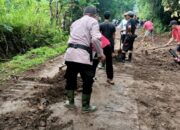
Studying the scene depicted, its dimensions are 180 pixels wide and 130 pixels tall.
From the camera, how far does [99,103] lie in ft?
25.8

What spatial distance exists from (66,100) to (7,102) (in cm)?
128

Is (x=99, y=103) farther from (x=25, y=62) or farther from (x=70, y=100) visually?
(x=25, y=62)

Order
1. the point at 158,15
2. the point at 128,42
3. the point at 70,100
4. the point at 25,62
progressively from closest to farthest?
the point at 70,100 < the point at 25,62 < the point at 128,42 < the point at 158,15

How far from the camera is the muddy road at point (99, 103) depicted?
6.47m

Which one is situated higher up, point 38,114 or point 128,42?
point 128,42

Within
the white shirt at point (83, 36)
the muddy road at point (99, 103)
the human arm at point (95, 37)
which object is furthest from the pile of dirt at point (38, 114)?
the human arm at point (95, 37)

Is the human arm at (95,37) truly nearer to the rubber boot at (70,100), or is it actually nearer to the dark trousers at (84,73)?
the dark trousers at (84,73)

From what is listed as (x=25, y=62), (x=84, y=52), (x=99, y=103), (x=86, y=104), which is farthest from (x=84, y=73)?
(x=25, y=62)

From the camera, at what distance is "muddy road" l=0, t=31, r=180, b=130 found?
21.2ft

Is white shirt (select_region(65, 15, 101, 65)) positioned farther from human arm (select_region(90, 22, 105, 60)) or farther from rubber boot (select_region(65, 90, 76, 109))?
rubber boot (select_region(65, 90, 76, 109))

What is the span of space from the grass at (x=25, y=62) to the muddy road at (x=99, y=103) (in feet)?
1.67

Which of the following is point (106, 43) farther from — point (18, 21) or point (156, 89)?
point (18, 21)

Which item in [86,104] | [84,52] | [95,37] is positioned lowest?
[86,104]

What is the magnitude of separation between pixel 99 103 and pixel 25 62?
581 centimetres
